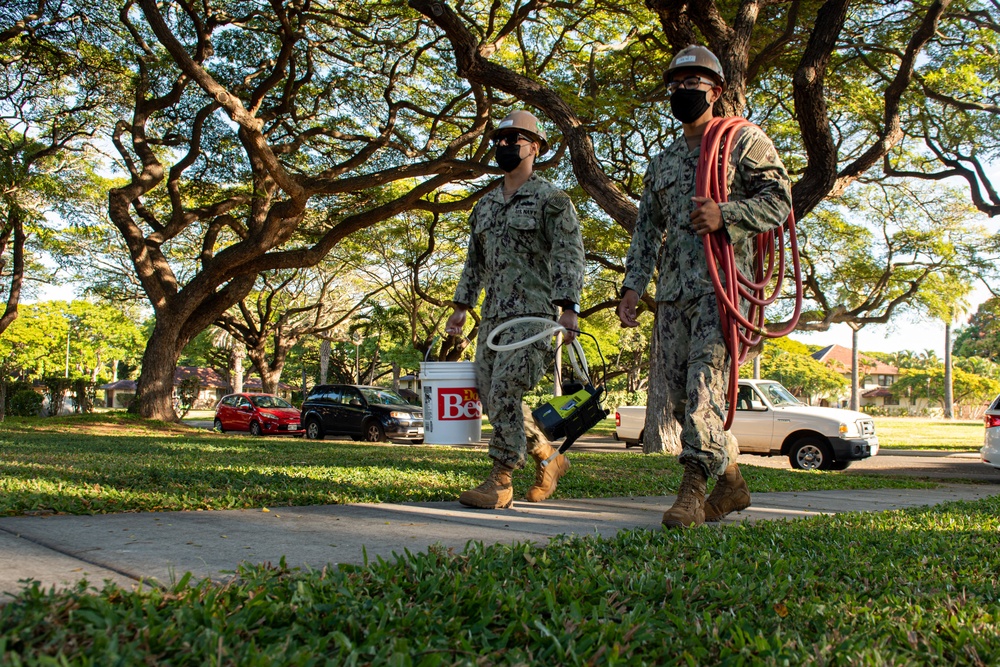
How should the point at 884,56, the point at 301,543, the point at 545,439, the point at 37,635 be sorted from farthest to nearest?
1. the point at 884,56
2. the point at 545,439
3. the point at 301,543
4. the point at 37,635

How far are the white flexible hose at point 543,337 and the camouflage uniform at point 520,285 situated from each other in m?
0.07

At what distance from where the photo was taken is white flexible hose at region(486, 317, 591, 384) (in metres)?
4.27

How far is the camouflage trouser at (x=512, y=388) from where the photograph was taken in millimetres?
4367

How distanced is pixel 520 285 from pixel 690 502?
1570 mm

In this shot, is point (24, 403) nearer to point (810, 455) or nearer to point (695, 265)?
point (810, 455)

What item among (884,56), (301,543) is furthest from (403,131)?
(301,543)

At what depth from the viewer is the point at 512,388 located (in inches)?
172

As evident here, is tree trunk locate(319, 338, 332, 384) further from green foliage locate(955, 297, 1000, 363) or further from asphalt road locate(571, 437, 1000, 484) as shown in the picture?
green foliage locate(955, 297, 1000, 363)

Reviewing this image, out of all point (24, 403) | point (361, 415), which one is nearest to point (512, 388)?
point (361, 415)

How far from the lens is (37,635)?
1634 mm

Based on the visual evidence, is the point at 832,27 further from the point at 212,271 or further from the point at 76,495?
the point at 212,271

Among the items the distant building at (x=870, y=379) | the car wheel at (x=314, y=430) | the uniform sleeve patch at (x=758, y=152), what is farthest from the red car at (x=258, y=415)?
the distant building at (x=870, y=379)

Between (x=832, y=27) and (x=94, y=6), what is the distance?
1360cm

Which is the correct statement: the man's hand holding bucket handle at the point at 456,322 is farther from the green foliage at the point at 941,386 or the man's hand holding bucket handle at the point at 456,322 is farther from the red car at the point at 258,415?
the green foliage at the point at 941,386
